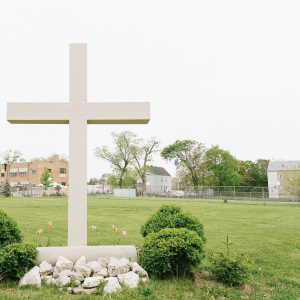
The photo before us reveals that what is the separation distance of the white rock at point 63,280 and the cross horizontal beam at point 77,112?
8.26ft

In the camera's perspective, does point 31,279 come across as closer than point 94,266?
Answer: Yes

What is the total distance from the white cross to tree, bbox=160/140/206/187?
58819 millimetres

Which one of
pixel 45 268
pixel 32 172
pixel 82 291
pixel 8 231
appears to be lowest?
pixel 82 291

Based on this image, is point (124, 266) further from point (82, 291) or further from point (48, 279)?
point (48, 279)

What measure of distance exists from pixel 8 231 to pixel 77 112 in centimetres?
218

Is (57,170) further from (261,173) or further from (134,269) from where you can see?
(134,269)

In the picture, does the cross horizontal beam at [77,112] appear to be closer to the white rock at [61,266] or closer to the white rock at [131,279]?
the white rock at [61,266]

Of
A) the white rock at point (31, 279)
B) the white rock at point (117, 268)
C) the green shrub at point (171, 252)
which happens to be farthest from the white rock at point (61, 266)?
the green shrub at point (171, 252)

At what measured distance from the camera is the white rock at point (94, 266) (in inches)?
152

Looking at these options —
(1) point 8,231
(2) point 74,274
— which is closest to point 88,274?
(2) point 74,274

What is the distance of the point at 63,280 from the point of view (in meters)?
3.53

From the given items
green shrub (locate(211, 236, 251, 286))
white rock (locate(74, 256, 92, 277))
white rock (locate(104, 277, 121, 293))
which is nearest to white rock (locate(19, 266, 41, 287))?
white rock (locate(74, 256, 92, 277))

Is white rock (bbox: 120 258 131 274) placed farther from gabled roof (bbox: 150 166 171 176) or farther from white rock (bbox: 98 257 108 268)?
gabled roof (bbox: 150 166 171 176)

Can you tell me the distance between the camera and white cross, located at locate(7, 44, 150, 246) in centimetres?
460
